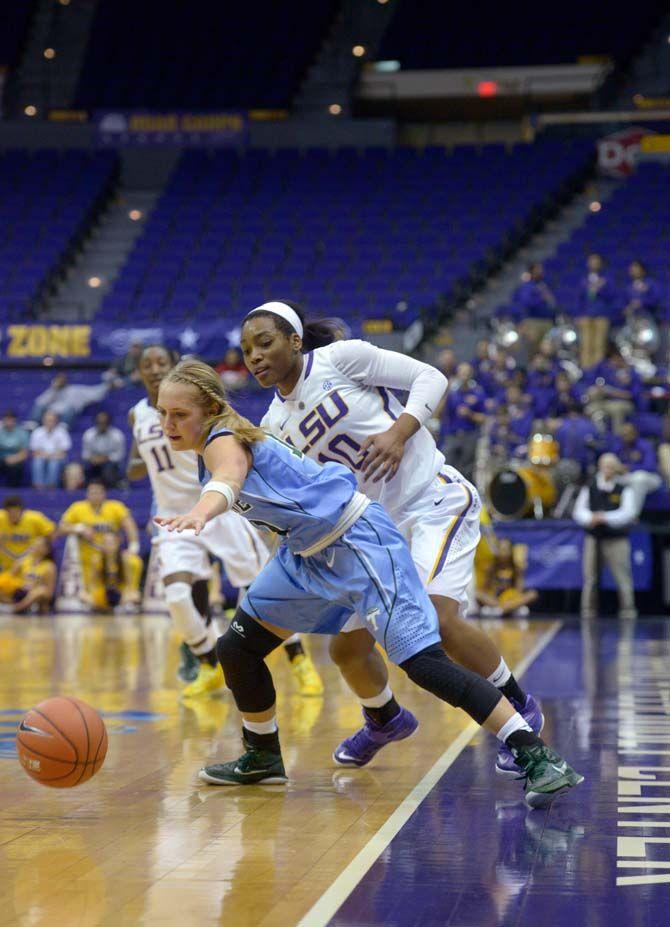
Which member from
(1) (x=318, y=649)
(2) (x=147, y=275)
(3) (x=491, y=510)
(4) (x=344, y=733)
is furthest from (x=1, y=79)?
(4) (x=344, y=733)

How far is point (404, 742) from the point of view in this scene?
6.89 m

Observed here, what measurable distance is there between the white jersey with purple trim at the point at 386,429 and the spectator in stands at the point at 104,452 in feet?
42.6

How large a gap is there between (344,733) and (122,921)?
3524 mm

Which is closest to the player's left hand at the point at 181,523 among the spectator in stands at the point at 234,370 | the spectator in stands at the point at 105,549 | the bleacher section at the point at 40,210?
the spectator in stands at the point at 105,549

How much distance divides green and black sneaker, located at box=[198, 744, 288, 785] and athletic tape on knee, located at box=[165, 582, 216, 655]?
109 inches

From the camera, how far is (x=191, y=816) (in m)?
5.08

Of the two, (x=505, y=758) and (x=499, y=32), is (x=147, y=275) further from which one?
(x=505, y=758)

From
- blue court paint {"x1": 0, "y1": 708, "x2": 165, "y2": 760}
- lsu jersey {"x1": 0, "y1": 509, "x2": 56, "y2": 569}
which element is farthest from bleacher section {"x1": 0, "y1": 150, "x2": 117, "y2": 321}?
blue court paint {"x1": 0, "y1": 708, "x2": 165, "y2": 760}

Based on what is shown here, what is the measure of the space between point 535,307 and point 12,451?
779 centimetres

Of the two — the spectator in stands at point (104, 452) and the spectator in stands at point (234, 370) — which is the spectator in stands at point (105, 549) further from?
the spectator in stands at point (234, 370)

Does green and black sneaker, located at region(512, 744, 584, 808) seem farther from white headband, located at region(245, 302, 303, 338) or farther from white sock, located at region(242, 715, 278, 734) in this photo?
white headband, located at region(245, 302, 303, 338)

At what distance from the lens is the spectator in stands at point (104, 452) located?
18.5 metres

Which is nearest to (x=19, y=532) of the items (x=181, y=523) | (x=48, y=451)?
(x=48, y=451)

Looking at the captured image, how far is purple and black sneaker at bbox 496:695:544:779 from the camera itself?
19.0 ft
